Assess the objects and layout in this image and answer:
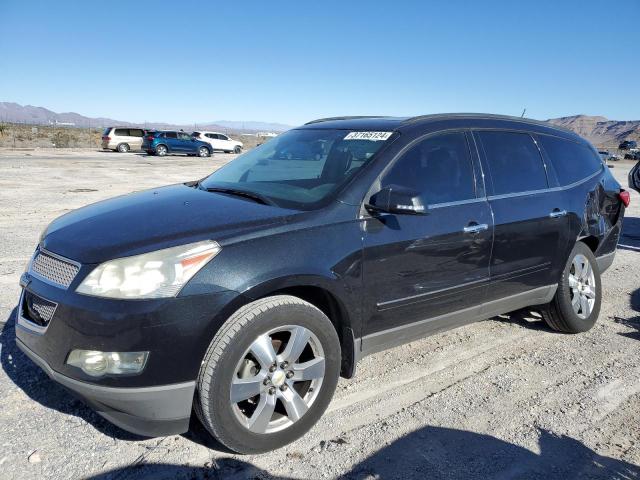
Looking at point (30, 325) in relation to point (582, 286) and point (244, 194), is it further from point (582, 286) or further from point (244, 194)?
point (582, 286)

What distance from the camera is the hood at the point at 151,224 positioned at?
8.32 feet

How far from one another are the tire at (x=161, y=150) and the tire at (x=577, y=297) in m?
29.2

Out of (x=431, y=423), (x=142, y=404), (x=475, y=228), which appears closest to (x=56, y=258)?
(x=142, y=404)

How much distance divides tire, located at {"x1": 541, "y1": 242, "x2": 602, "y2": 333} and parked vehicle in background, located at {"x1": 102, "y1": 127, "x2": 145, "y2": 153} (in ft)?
108

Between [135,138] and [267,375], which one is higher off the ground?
[135,138]

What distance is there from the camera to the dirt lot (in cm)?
257

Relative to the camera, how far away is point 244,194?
335 centimetres

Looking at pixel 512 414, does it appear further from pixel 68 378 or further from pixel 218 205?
pixel 68 378

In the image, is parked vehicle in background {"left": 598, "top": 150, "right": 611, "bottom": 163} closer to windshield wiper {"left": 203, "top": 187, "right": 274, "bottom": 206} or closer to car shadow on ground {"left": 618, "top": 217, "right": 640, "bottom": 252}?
car shadow on ground {"left": 618, "top": 217, "right": 640, "bottom": 252}

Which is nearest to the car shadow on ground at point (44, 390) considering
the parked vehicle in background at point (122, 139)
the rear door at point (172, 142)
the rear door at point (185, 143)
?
the rear door at point (172, 142)

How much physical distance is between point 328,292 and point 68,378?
1.36 metres

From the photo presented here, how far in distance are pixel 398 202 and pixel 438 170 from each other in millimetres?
736

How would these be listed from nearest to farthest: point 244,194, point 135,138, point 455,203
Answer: point 244,194, point 455,203, point 135,138

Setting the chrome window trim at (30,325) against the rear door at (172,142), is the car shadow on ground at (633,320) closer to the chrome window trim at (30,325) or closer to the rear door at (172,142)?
the chrome window trim at (30,325)
